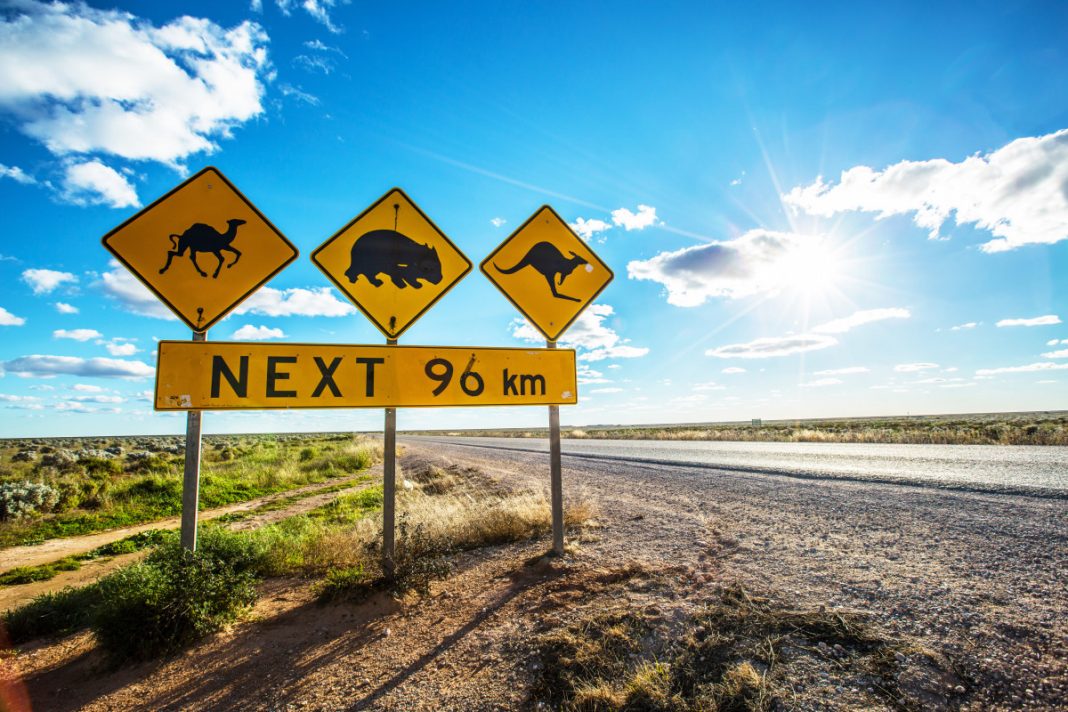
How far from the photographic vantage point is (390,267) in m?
4.75

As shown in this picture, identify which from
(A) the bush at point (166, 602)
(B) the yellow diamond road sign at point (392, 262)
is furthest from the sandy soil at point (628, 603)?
(B) the yellow diamond road sign at point (392, 262)

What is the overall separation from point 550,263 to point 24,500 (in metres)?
15.8

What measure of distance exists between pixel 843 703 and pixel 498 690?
5.75 ft

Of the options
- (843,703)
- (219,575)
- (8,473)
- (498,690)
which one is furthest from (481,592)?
(8,473)

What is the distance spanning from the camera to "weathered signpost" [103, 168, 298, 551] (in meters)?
3.96

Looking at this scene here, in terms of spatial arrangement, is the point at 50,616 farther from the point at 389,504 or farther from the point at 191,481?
the point at 389,504

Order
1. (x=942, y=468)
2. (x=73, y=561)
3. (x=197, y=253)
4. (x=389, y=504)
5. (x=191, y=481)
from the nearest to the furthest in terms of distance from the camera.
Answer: (x=191, y=481), (x=197, y=253), (x=389, y=504), (x=73, y=561), (x=942, y=468)

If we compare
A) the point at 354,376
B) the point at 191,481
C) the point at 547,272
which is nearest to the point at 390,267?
the point at 354,376

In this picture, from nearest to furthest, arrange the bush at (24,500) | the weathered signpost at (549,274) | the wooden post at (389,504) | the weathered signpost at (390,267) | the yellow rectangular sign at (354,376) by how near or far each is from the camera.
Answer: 1. the yellow rectangular sign at (354,376)
2. the wooden post at (389,504)
3. the weathered signpost at (390,267)
4. the weathered signpost at (549,274)
5. the bush at (24,500)

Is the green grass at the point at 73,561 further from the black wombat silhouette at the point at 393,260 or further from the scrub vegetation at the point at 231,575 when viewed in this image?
the black wombat silhouette at the point at 393,260

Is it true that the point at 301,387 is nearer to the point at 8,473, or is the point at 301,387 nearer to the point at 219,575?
the point at 219,575

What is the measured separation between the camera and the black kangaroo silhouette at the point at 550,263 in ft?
17.8

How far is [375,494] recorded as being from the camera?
13.4 m

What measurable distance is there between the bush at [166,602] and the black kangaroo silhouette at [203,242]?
2.46m
